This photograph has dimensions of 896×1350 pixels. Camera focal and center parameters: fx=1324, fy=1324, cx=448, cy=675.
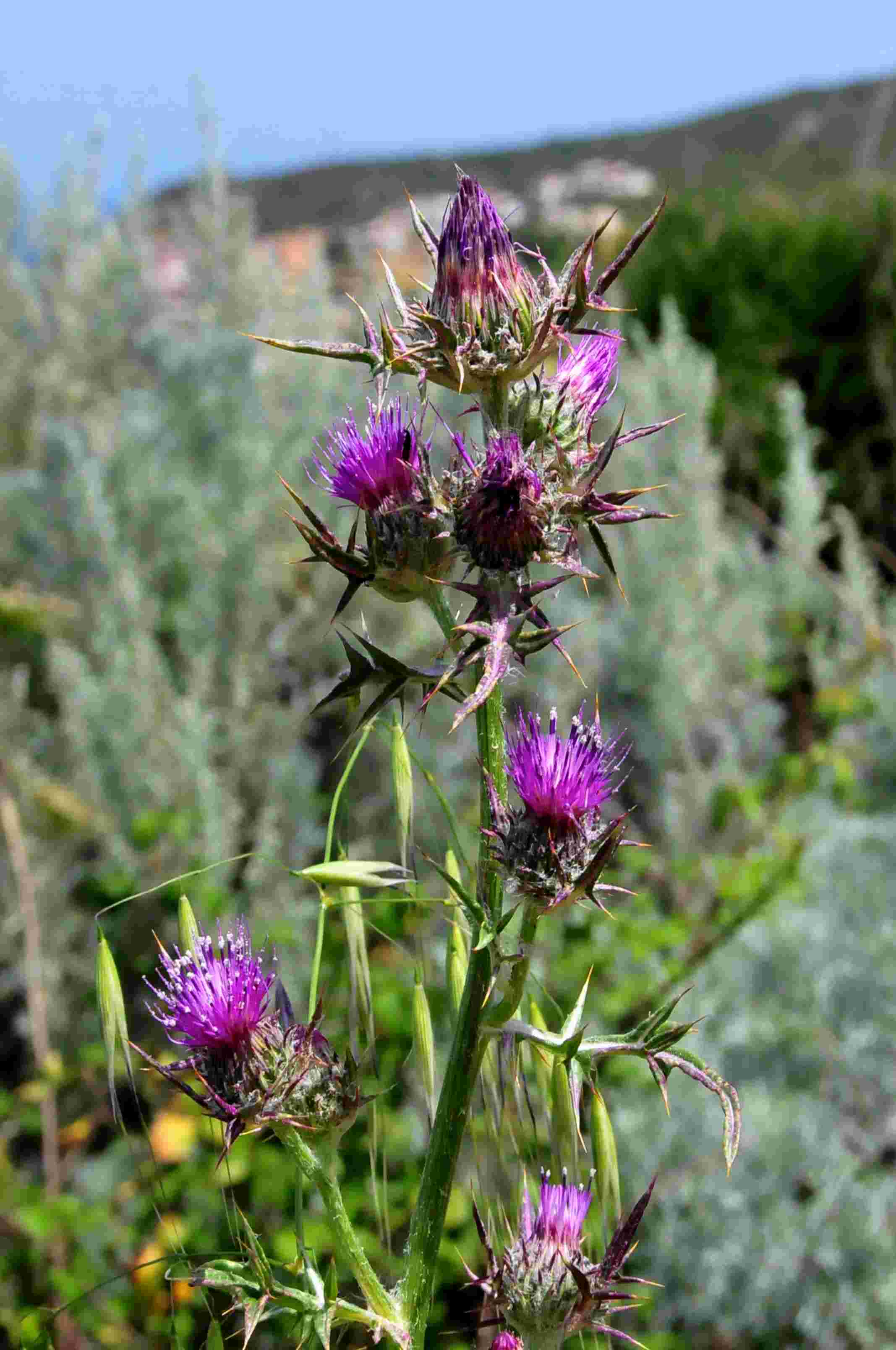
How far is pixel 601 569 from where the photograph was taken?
4.71 m

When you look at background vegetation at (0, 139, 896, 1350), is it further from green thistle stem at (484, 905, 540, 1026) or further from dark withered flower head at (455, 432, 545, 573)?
dark withered flower head at (455, 432, 545, 573)

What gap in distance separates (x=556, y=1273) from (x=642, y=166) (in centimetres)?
1323

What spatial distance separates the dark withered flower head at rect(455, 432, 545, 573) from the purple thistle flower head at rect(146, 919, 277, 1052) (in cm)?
Answer: 27

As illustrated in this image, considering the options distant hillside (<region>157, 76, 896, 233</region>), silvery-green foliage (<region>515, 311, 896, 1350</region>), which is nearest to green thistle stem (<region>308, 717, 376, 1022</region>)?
silvery-green foliage (<region>515, 311, 896, 1350</region>)

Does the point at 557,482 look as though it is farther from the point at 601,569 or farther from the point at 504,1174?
the point at 601,569

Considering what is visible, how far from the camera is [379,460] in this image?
849 mm

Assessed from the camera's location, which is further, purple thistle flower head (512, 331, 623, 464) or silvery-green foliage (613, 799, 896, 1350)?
silvery-green foliage (613, 799, 896, 1350)

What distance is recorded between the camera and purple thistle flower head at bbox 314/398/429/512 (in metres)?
0.83

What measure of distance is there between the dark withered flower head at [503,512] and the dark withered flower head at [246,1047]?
271mm

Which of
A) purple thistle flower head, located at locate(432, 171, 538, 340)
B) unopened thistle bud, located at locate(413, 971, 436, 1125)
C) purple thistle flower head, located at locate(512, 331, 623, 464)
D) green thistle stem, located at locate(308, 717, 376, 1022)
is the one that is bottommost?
unopened thistle bud, located at locate(413, 971, 436, 1125)

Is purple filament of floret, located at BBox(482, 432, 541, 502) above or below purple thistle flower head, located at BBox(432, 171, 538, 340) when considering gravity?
below

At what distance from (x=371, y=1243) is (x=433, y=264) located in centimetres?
164

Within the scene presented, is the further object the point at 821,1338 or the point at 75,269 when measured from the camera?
the point at 75,269

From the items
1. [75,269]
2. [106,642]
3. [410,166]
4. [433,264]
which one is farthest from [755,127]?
[433,264]
